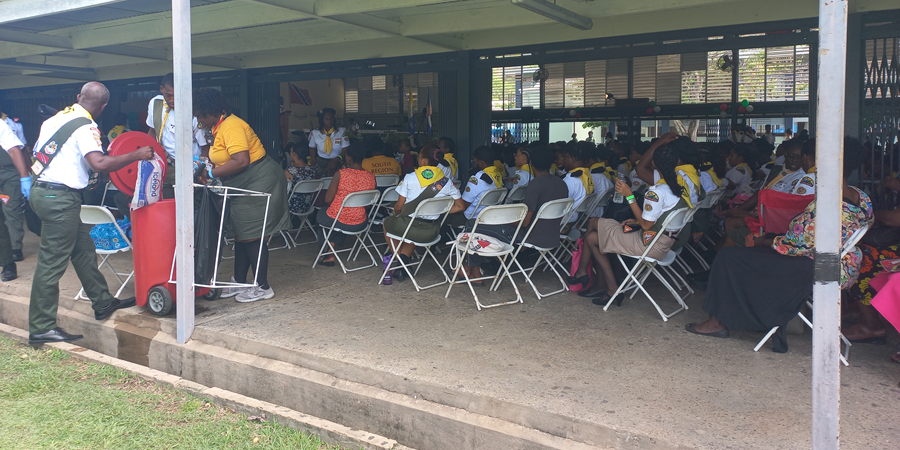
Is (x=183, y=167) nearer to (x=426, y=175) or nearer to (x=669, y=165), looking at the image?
(x=426, y=175)

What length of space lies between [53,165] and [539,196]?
338cm

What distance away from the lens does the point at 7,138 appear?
5.38m

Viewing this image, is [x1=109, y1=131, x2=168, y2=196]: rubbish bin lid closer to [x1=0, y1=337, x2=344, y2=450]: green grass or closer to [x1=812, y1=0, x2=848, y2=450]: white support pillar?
[x1=0, y1=337, x2=344, y2=450]: green grass

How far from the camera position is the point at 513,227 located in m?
4.96

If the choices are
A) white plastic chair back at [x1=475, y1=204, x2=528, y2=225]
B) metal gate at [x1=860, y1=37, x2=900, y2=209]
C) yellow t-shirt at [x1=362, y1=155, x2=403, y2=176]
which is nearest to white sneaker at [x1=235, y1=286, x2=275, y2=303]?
white plastic chair back at [x1=475, y1=204, x2=528, y2=225]

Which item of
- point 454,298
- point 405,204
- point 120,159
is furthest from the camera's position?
point 405,204

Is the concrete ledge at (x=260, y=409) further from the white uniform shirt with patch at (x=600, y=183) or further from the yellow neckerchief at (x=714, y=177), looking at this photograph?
the yellow neckerchief at (x=714, y=177)

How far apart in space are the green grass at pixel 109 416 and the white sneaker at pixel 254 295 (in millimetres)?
993

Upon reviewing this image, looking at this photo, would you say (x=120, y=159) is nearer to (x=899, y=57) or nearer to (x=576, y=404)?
(x=576, y=404)

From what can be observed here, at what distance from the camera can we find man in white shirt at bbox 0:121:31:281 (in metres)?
5.29


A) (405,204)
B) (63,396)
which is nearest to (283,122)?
(405,204)

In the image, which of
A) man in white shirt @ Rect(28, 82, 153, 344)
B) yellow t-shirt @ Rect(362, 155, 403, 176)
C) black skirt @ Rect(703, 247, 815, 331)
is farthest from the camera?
yellow t-shirt @ Rect(362, 155, 403, 176)

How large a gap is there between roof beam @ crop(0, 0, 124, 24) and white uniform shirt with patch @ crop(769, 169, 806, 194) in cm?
540

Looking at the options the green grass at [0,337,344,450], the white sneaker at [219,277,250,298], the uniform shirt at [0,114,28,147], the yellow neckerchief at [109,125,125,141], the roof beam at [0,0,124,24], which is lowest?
the green grass at [0,337,344,450]
